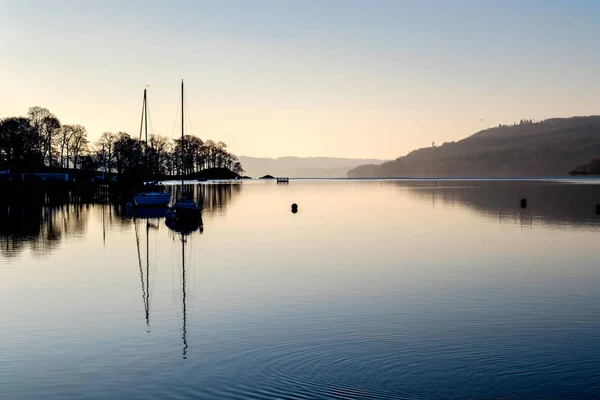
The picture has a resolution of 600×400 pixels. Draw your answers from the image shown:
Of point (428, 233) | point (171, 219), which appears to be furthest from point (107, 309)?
point (171, 219)

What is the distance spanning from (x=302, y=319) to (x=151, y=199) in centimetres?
7662

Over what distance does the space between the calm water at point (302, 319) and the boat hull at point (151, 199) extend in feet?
142

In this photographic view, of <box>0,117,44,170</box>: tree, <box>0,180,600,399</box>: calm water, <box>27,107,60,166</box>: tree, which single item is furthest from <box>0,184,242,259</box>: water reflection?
<box>27,107,60,166</box>: tree

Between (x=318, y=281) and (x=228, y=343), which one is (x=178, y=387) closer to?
(x=228, y=343)

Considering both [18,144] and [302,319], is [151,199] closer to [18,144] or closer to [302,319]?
[18,144]

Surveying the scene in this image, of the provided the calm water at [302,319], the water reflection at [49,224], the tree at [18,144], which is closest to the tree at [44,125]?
the tree at [18,144]

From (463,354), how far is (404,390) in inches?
161

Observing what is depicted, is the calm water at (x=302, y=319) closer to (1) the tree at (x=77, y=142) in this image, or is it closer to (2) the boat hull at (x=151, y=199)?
(2) the boat hull at (x=151, y=199)

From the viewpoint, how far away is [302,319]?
24.1 metres

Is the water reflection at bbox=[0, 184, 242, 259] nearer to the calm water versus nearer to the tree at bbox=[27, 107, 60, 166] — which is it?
the calm water

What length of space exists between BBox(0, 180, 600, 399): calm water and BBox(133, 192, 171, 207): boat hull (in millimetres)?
43266

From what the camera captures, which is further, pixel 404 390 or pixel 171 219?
pixel 171 219

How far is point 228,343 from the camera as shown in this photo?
20734mm

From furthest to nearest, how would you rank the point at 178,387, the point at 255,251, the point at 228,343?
the point at 255,251
the point at 228,343
the point at 178,387
